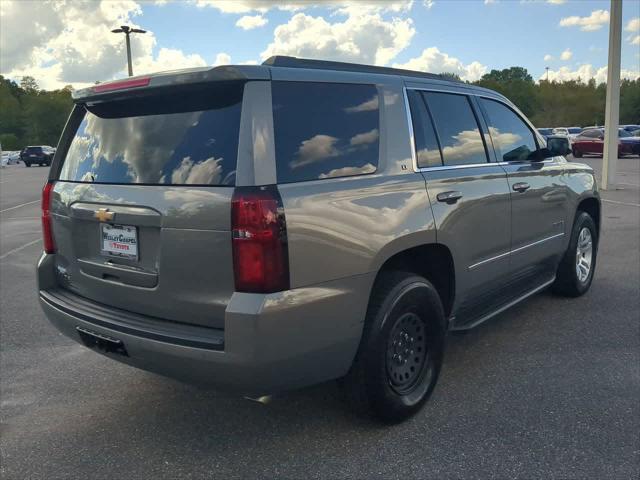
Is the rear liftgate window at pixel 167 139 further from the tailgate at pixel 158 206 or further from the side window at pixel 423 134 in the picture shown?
the side window at pixel 423 134

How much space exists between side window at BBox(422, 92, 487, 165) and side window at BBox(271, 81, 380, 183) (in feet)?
2.14

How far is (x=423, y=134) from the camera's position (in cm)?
361

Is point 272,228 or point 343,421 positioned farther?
point 343,421

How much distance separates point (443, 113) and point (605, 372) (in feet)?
6.70

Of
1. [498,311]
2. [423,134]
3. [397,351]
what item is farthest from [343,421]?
[423,134]

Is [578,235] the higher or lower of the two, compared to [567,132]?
lower

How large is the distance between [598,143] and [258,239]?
30716mm

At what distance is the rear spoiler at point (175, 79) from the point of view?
107 inches

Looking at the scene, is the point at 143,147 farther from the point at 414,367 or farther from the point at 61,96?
the point at 61,96

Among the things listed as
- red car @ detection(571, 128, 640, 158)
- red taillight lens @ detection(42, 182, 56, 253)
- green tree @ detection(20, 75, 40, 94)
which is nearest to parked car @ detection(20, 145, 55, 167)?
red car @ detection(571, 128, 640, 158)

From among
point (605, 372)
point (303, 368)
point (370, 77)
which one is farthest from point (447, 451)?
point (370, 77)

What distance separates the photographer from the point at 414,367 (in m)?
3.48

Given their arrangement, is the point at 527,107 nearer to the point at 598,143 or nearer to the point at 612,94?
the point at 598,143

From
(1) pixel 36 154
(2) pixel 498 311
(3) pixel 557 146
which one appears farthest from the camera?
(1) pixel 36 154
